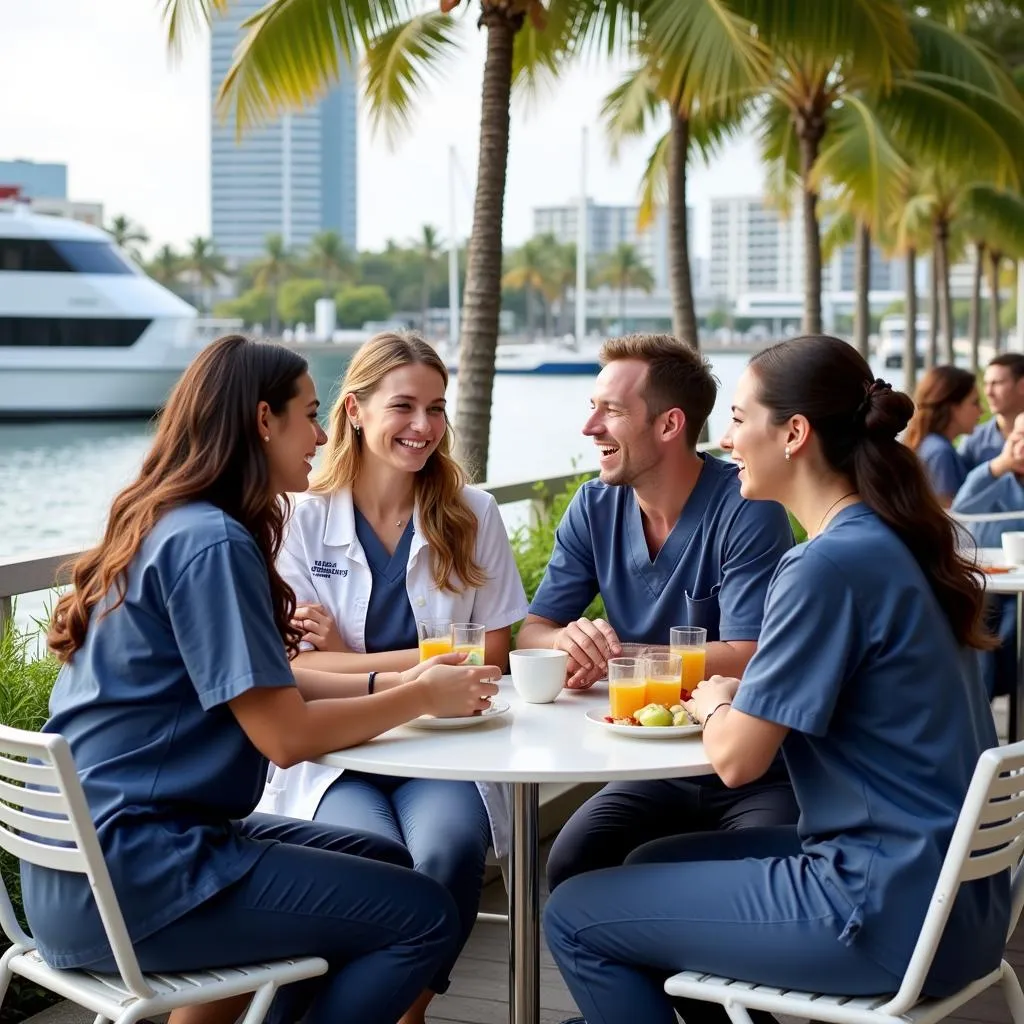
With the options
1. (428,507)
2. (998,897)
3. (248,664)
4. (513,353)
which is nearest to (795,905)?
(998,897)

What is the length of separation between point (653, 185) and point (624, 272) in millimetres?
75364

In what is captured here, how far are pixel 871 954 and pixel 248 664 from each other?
3.24ft

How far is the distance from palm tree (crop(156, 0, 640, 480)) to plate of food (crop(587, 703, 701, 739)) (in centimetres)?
410

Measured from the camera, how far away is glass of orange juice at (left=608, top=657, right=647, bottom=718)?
7.97 ft

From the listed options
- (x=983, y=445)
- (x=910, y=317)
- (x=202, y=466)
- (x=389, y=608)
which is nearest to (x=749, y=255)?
(x=910, y=317)

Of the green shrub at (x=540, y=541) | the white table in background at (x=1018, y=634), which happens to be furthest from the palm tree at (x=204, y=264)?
the white table in background at (x=1018, y=634)

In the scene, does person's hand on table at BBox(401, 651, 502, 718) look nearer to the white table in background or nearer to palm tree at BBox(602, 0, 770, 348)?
the white table in background

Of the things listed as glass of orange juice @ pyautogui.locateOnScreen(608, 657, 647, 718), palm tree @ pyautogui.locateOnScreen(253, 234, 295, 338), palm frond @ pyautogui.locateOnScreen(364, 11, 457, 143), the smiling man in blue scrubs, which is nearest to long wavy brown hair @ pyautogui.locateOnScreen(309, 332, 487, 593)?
the smiling man in blue scrubs

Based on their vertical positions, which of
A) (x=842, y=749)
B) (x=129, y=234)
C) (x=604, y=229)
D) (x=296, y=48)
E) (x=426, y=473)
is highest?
(x=604, y=229)

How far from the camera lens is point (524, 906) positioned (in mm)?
2531

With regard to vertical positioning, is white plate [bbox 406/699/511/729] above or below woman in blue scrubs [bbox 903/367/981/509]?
below

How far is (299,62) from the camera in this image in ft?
26.6

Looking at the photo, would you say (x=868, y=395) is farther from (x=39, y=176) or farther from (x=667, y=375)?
(x=39, y=176)

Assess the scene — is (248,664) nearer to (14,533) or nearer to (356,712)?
(356,712)
